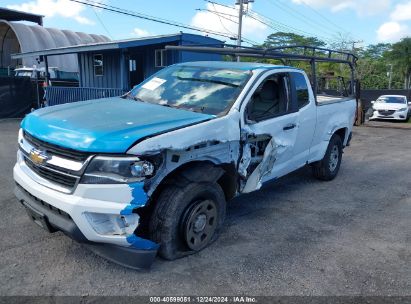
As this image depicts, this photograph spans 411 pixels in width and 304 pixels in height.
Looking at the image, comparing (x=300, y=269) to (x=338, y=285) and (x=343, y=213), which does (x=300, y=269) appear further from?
(x=343, y=213)

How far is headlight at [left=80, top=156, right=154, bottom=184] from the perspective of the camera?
2904 millimetres

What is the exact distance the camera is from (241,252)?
12.5 feet

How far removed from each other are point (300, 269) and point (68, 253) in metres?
2.22

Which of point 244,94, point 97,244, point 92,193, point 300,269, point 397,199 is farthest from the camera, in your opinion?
point 397,199

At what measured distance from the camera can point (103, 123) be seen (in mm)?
3219

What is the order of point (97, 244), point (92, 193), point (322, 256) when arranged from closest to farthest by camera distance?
1. point (92, 193)
2. point (97, 244)
3. point (322, 256)

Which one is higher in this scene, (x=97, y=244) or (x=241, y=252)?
(x=97, y=244)

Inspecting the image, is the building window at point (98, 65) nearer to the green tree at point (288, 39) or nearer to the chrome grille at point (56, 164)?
the chrome grille at point (56, 164)

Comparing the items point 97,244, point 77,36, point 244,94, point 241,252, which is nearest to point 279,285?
point 241,252

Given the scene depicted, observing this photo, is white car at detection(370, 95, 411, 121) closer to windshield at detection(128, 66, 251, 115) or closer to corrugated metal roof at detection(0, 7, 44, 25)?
windshield at detection(128, 66, 251, 115)

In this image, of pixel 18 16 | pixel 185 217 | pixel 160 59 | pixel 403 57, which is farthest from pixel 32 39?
pixel 403 57

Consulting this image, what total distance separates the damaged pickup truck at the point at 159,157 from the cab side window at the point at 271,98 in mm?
14

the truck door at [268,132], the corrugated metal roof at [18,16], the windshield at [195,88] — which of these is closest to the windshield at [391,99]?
the truck door at [268,132]

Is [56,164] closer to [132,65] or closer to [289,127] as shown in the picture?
[289,127]
